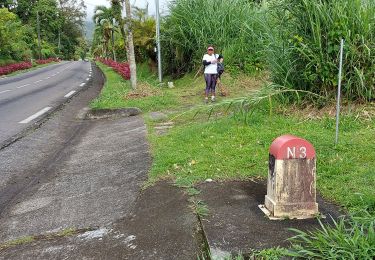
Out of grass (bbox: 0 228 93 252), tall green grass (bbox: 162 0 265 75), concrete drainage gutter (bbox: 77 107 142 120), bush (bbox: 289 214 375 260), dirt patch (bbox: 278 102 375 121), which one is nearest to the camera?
bush (bbox: 289 214 375 260)

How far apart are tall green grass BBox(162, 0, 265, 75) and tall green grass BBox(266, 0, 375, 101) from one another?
19.2 ft

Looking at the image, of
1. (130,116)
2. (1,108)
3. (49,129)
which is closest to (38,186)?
(49,129)

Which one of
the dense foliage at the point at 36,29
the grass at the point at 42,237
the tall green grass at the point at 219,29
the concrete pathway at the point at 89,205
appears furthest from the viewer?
the dense foliage at the point at 36,29

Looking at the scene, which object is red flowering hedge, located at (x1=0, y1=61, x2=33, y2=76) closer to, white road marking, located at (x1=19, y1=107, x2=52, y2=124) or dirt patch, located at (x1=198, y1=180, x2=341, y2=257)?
white road marking, located at (x1=19, y1=107, x2=52, y2=124)

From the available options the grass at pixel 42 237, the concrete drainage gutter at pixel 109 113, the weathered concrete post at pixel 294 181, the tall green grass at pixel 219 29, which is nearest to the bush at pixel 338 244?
the weathered concrete post at pixel 294 181

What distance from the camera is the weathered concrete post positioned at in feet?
11.0

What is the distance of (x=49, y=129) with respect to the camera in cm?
850

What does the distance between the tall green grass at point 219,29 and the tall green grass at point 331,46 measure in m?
5.86

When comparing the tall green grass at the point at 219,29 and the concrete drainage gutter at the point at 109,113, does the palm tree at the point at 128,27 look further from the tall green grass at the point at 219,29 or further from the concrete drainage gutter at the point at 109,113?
the concrete drainage gutter at the point at 109,113

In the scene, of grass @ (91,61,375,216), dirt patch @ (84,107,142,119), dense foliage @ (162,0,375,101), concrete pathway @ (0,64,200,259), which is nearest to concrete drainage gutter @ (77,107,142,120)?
dirt patch @ (84,107,142,119)

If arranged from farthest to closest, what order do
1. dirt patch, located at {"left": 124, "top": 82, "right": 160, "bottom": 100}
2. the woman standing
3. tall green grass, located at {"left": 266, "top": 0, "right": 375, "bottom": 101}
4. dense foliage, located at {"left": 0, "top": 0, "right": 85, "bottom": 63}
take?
dense foliage, located at {"left": 0, "top": 0, "right": 85, "bottom": 63} → dirt patch, located at {"left": 124, "top": 82, "right": 160, "bottom": 100} → the woman standing → tall green grass, located at {"left": 266, "top": 0, "right": 375, "bottom": 101}

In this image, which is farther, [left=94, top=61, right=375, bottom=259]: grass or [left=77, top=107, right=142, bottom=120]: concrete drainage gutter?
[left=77, top=107, right=142, bottom=120]: concrete drainage gutter

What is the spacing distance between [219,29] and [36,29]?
57.9 m

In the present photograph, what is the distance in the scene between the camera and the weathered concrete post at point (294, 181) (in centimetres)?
335
